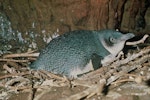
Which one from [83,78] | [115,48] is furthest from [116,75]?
[115,48]

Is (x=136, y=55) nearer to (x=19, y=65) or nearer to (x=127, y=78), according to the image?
(x=127, y=78)

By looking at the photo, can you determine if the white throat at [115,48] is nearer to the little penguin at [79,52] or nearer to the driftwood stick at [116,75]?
the little penguin at [79,52]

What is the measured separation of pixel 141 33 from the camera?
4.71 metres

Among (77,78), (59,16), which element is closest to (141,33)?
(59,16)

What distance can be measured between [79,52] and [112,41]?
0.36 meters

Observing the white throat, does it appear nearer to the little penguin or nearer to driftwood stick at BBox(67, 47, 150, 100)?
the little penguin

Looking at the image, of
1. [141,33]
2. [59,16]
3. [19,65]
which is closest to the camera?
[19,65]

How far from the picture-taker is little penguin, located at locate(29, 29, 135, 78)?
3.03 meters

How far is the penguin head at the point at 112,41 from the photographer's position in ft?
10.1

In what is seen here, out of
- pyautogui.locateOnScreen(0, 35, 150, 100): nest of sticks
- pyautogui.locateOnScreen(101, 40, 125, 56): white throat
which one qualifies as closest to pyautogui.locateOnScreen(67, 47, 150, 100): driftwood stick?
pyautogui.locateOnScreen(0, 35, 150, 100): nest of sticks

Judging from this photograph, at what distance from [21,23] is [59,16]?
0.51m

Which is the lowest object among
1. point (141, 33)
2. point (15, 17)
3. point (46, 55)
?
point (46, 55)

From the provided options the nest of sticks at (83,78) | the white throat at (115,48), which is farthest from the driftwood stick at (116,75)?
the white throat at (115,48)

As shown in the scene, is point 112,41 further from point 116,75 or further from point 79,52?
point 116,75
